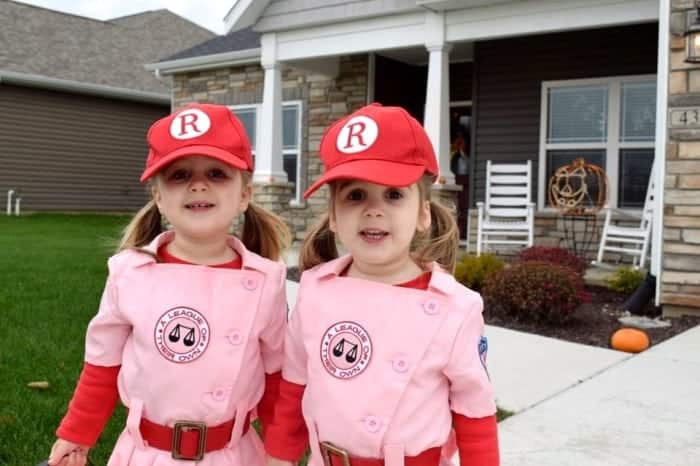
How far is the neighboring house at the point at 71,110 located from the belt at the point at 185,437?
1660 cm

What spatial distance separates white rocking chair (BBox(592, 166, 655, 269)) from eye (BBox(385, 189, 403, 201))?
6.78 m

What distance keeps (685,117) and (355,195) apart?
5.16 m

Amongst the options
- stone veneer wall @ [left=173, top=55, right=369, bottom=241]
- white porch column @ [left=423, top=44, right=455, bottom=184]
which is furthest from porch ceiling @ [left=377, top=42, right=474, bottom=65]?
white porch column @ [left=423, top=44, right=455, bottom=184]

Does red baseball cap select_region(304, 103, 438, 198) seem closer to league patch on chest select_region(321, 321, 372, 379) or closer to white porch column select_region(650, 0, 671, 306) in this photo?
league patch on chest select_region(321, 321, 372, 379)

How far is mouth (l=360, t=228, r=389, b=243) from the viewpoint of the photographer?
5.33 feet

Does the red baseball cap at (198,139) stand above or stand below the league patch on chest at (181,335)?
above

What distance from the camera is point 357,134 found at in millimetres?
1647

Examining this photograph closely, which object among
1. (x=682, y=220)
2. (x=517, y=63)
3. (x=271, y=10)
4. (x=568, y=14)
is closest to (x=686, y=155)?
(x=682, y=220)

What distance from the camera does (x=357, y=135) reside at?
1646 millimetres

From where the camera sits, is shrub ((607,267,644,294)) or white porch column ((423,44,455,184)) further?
white porch column ((423,44,455,184))

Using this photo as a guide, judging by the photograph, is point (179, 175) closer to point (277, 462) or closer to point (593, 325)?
point (277, 462)

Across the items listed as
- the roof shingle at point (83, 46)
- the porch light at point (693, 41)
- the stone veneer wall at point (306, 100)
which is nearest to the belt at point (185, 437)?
the porch light at point (693, 41)

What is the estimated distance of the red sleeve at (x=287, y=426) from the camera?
1.74 meters

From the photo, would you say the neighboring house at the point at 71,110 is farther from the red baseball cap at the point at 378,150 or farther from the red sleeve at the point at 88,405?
the red baseball cap at the point at 378,150
